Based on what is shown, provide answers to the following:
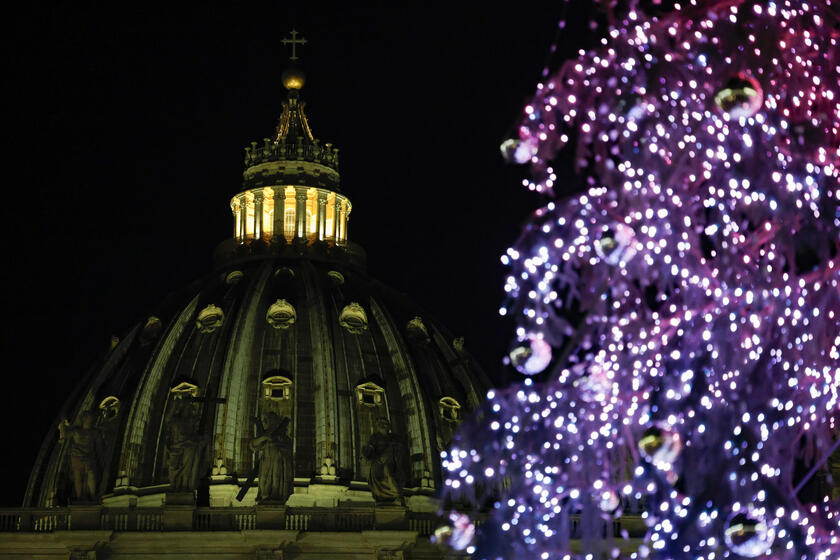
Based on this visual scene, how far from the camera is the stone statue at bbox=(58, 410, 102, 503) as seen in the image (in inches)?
2105

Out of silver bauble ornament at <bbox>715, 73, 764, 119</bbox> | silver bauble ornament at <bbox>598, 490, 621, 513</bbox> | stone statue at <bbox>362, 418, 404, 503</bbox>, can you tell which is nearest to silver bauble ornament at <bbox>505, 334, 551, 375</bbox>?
silver bauble ornament at <bbox>598, 490, 621, 513</bbox>

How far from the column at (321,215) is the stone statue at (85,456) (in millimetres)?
22467

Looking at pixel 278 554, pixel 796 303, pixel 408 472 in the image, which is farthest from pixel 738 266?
pixel 408 472

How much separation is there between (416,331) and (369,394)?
4760 millimetres

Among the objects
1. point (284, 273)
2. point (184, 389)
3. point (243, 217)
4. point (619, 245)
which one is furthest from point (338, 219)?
point (619, 245)

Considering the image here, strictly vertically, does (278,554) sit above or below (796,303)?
above

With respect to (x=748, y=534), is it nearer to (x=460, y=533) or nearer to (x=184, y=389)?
(x=460, y=533)

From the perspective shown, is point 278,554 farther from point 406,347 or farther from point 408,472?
point 406,347

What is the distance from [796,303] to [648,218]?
1338 millimetres

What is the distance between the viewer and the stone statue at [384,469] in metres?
54.5

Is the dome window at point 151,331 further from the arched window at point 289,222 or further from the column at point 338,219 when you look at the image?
the column at point 338,219

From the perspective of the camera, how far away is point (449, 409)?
7219 cm

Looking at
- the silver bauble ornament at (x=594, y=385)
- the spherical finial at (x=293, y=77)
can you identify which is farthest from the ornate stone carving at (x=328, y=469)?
the silver bauble ornament at (x=594, y=385)

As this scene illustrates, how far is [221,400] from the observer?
69812 millimetres
